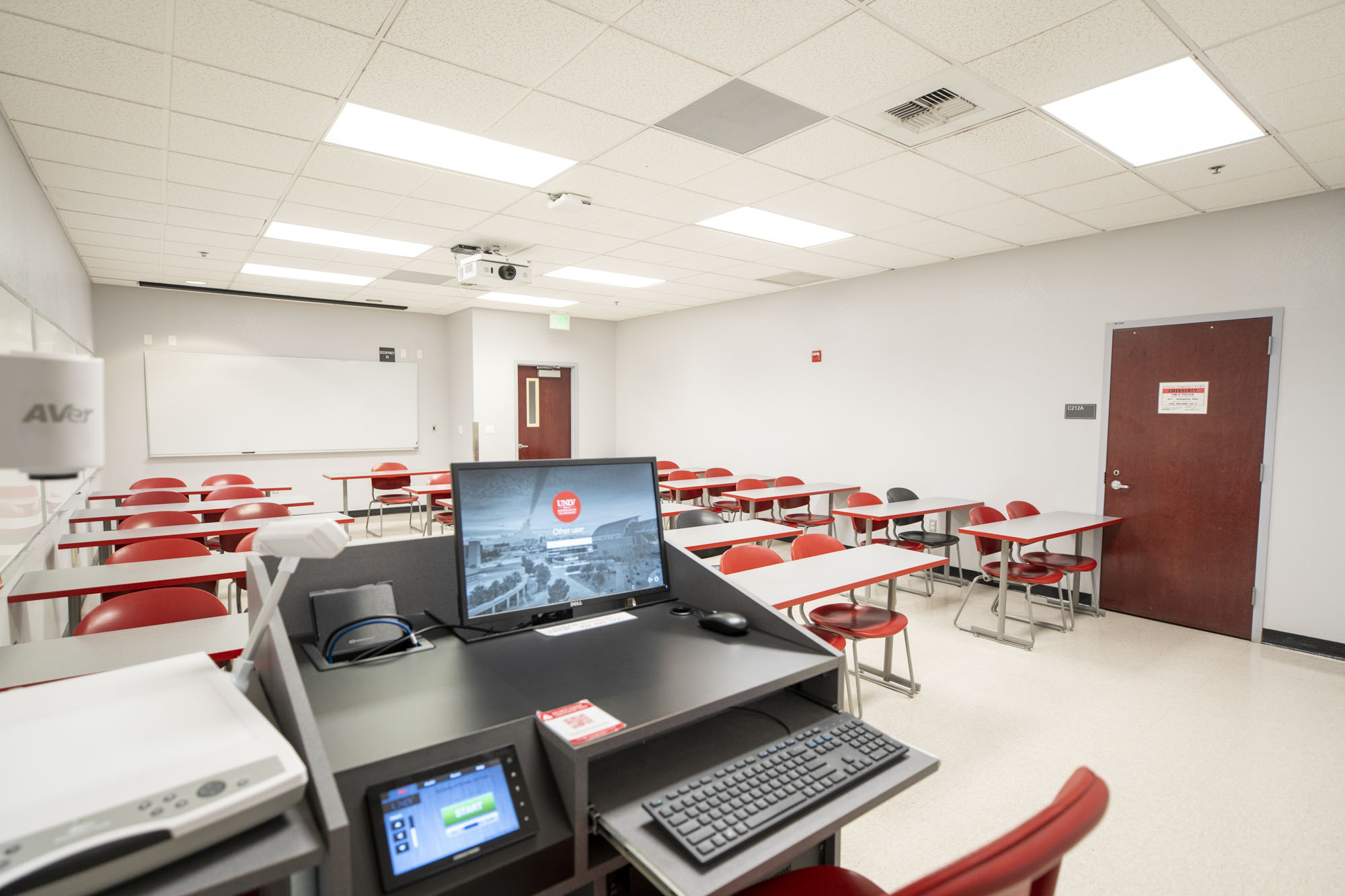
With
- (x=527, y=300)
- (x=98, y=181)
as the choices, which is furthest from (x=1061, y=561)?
(x=98, y=181)

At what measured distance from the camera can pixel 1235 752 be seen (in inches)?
113

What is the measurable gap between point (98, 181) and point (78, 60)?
1.66 m

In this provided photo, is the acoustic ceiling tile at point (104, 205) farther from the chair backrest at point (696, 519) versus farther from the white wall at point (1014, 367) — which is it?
the white wall at point (1014, 367)

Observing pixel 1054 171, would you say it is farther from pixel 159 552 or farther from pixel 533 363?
pixel 533 363

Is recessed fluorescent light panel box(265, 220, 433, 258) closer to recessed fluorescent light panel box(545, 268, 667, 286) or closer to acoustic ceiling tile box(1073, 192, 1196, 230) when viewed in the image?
recessed fluorescent light panel box(545, 268, 667, 286)

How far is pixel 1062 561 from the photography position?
4547mm

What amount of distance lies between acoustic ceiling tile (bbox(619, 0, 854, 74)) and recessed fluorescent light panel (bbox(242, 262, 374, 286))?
512 centimetres

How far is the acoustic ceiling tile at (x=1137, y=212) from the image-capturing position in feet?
13.5

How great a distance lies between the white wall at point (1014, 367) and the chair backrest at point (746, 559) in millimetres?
3251

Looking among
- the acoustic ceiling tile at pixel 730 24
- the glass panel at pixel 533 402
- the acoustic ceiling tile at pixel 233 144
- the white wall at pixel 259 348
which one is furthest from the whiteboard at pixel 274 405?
the acoustic ceiling tile at pixel 730 24

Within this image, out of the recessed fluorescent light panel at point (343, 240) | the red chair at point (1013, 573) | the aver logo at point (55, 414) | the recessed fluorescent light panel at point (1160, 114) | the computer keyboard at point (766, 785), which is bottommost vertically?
the red chair at point (1013, 573)

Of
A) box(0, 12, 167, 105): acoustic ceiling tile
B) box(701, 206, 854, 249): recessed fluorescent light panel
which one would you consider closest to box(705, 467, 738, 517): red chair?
box(701, 206, 854, 249): recessed fluorescent light panel

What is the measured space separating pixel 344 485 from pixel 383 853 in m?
7.39

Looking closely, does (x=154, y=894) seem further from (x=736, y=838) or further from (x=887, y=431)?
(x=887, y=431)
